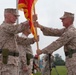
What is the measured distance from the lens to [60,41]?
9883 millimetres

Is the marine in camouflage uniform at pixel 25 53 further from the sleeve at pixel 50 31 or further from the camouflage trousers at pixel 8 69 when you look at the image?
the camouflage trousers at pixel 8 69

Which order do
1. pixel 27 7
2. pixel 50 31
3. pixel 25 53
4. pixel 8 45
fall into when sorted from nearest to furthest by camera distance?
pixel 8 45, pixel 27 7, pixel 50 31, pixel 25 53

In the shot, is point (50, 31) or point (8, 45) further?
point (50, 31)

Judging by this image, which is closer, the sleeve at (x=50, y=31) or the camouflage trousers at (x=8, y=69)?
the camouflage trousers at (x=8, y=69)

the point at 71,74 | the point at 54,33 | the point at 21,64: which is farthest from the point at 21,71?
the point at 71,74

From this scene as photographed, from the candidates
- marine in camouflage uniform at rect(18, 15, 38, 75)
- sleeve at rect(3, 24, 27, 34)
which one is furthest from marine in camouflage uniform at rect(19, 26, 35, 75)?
sleeve at rect(3, 24, 27, 34)

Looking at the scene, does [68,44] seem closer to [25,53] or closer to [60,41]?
[60,41]

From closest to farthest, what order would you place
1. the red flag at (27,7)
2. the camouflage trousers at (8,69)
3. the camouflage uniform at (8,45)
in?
the camouflage uniform at (8,45), the camouflage trousers at (8,69), the red flag at (27,7)

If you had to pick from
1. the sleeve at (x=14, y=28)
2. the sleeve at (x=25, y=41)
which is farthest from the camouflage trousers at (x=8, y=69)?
the sleeve at (x=25, y=41)

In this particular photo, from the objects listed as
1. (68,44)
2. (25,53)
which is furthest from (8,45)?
(25,53)

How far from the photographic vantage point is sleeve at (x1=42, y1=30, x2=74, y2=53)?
32.4 ft

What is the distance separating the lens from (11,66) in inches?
390

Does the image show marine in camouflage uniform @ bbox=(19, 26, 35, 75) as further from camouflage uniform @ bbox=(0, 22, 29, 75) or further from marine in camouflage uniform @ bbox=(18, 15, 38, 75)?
camouflage uniform @ bbox=(0, 22, 29, 75)

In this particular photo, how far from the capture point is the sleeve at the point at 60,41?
987 centimetres
